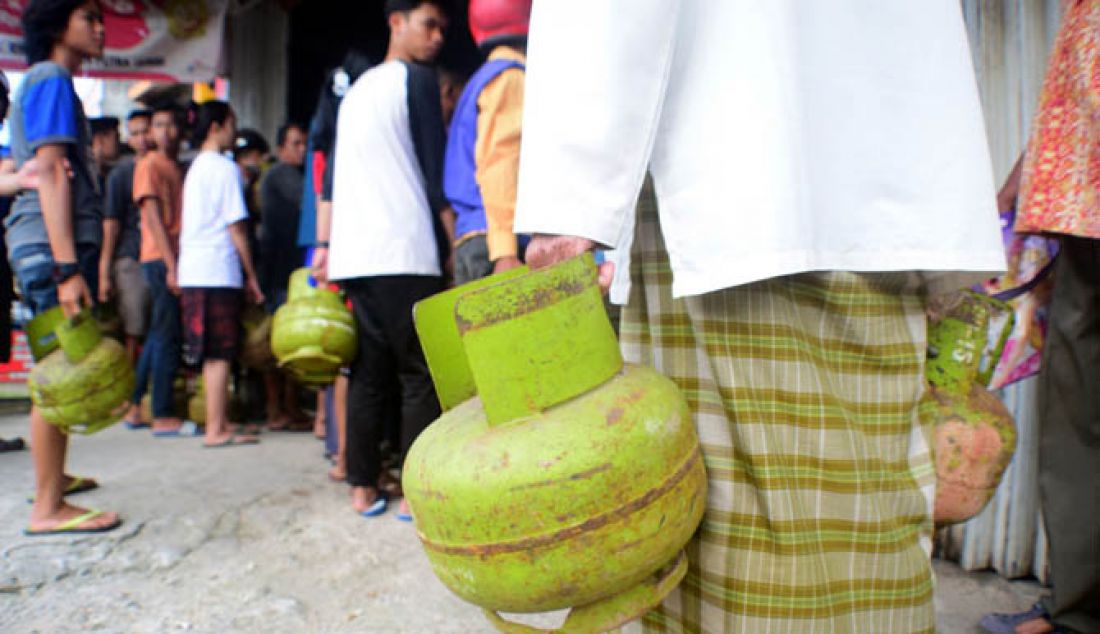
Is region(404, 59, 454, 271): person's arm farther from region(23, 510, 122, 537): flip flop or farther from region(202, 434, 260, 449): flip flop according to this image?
region(202, 434, 260, 449): flip flop

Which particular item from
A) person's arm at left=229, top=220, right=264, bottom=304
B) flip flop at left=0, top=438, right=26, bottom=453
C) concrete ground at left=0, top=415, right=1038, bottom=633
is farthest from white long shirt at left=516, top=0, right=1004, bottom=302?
flip flop at left=0, top=438, right=26, bottom=453

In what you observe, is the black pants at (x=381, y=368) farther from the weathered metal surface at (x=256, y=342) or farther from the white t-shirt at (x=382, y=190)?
the weathered metal surface at (x=256, y=342)

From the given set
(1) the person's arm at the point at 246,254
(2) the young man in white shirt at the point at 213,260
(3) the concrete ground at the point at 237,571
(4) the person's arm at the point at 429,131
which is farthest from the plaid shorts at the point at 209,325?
(4) the person's arm at the point at 429,131

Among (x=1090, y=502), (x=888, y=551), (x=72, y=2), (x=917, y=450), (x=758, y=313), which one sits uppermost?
(x=72, y=2)

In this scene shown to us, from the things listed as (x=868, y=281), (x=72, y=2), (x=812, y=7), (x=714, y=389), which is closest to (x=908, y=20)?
(x=812, y=7)

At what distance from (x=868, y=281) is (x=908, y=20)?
42 cm

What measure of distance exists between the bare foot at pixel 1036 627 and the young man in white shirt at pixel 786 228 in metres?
0.97

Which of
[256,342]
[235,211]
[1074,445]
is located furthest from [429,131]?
[256,342]

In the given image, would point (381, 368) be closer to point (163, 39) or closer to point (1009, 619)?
point (1009, 619)

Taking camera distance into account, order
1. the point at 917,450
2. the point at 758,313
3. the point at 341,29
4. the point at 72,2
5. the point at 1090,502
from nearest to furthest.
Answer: the point at 758,313
the point at 917,450
the point at 1090,502
the point at 72,2
the point at 341,29

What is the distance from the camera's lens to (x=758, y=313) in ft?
3.72

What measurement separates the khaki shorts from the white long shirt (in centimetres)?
472

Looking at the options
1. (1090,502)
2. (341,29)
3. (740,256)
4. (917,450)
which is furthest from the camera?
(341,29)

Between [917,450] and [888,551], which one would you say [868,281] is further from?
[888,551]
